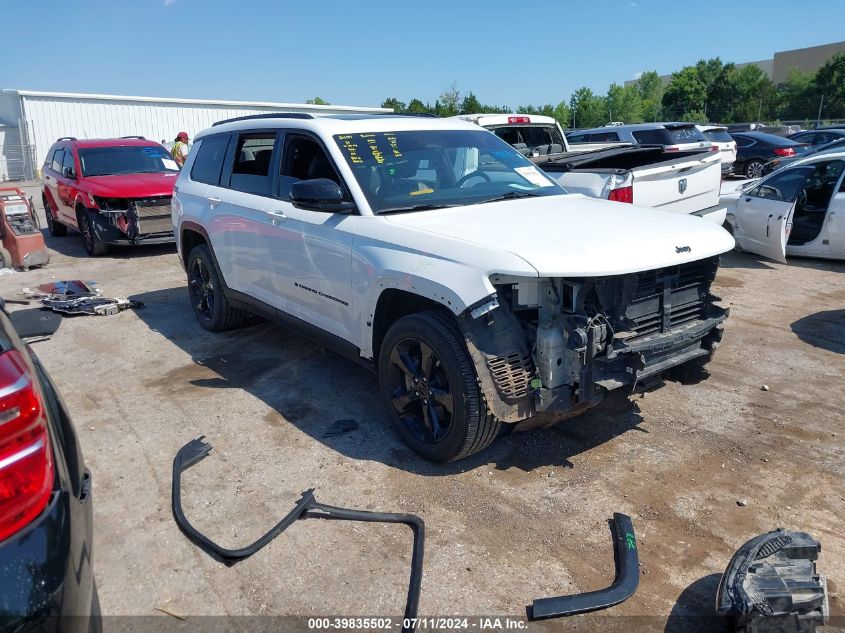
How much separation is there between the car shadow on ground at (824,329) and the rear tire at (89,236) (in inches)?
395

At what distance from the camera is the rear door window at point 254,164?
5.36 meters

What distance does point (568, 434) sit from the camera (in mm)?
4375

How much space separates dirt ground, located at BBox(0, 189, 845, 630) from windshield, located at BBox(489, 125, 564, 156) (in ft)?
16.3

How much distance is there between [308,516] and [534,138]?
26.8 ft

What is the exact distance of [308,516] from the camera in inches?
139

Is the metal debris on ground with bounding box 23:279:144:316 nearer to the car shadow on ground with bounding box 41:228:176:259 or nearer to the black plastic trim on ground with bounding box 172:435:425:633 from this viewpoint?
the car shadow on ground with bounding box 41:228:176:259

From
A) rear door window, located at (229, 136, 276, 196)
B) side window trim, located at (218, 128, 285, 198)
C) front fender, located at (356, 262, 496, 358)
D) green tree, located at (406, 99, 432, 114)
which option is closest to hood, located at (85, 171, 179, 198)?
side window trim, located at (218, 128, 285, 198)

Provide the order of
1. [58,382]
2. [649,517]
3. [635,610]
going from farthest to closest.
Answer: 1. [58,382]
2. [649,517]
3. [635,610]

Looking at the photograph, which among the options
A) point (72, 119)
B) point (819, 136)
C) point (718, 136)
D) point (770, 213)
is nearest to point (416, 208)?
point (770, 213)

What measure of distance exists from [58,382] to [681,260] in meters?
4.92

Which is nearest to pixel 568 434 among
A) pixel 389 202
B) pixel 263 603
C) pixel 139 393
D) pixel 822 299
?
pixel 389 202

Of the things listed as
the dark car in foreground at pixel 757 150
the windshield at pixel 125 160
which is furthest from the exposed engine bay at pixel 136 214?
the dark car in foreground at pixel 757 150

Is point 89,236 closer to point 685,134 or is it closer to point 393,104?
point 685,134

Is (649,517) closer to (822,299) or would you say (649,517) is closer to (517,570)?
(517,570)
